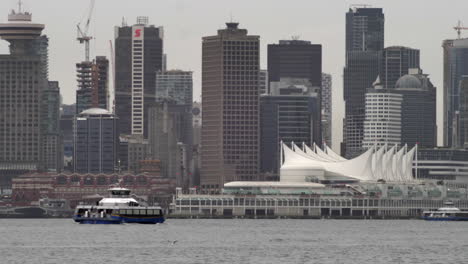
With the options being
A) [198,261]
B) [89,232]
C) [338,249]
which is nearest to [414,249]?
[338,249]

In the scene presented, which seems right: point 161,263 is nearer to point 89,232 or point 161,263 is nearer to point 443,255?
point 443,255

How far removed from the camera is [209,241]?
594 feet

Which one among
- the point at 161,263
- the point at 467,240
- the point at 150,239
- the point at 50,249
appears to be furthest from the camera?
the point at 467,240

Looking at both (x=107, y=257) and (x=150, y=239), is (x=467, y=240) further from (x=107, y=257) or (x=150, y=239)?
(x=107, y=257)

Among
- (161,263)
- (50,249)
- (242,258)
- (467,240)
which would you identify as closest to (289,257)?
(242,258)

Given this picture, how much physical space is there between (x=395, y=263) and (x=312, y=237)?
5422 cm

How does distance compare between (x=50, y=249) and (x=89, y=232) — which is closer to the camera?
(x=50, y=249)

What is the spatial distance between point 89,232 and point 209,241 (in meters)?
19.2

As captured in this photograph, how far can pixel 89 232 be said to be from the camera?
636ft

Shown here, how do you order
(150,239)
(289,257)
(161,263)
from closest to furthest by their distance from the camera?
(161,263)
(289,257)
(150,239)

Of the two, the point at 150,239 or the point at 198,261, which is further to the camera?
the point at 150,239

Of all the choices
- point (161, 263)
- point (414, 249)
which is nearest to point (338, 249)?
point (414, 249)

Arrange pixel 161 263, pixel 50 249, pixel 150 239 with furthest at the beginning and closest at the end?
pixel 150 239 < pixel 50 249 < pixel 161 263

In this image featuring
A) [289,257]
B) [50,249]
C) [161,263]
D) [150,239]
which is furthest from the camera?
[150,239]
